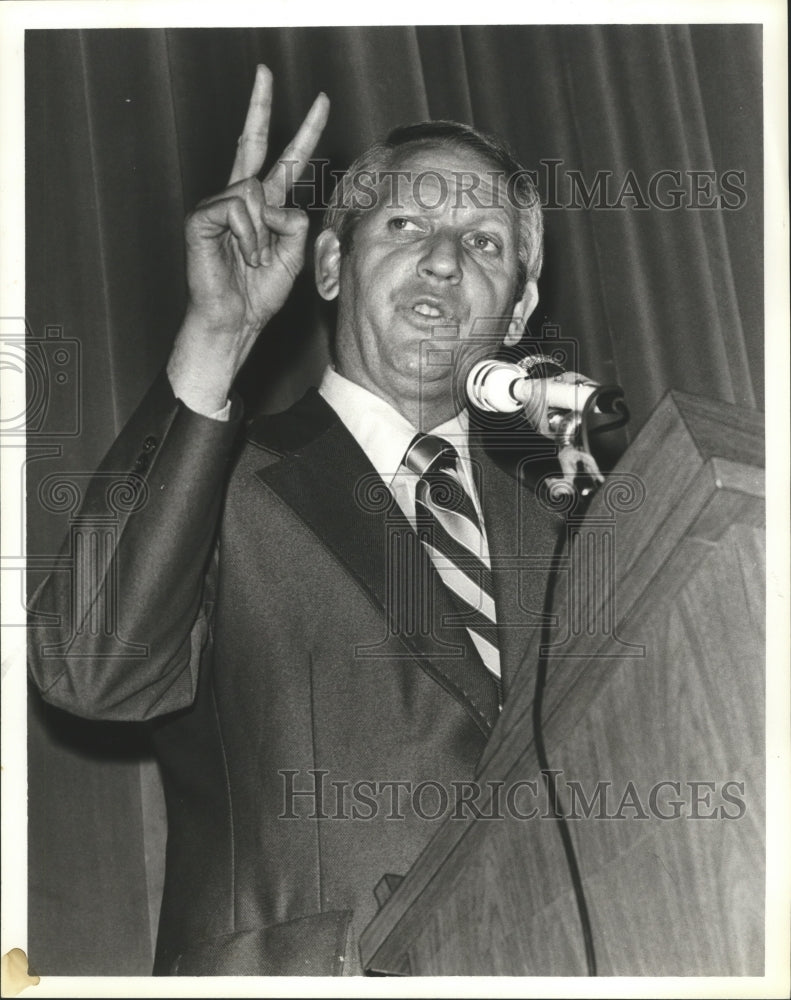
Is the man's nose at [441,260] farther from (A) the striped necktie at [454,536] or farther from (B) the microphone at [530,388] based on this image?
(A) the striped necktie at [454,536]

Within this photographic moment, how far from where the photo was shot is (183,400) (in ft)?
6.95

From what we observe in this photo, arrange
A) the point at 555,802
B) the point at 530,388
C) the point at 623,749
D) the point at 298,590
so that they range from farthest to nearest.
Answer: the point at 298,590
the point at 530,388
the point at 623,749
the point at 555,802

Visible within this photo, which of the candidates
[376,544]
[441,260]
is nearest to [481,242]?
[441,260]

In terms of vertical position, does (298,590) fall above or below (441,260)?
below

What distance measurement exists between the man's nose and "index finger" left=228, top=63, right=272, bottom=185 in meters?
0.30


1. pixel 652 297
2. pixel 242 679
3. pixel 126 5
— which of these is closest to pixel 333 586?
pixel 242 679

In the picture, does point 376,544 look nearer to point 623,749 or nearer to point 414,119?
point 623,749

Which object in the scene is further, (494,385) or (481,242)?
(481,242)

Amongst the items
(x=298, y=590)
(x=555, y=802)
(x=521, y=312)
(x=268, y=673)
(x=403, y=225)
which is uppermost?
(x=403, y=225)

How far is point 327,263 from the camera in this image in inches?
89.7

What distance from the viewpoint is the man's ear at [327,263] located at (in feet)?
7.46

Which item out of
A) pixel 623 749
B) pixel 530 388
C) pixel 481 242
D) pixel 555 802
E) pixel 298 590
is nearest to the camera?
pixel 555 802

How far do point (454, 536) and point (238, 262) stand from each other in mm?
539

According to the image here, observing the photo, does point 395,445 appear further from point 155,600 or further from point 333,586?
point 155,600
